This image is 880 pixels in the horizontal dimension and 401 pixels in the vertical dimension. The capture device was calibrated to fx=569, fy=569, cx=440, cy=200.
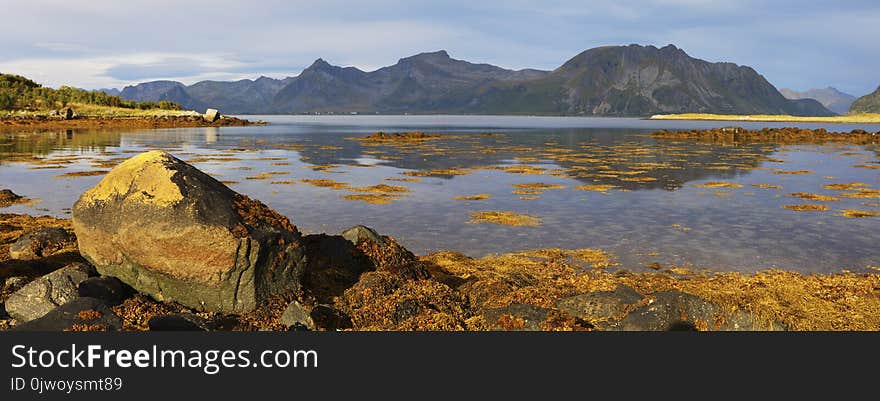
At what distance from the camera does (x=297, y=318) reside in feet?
35.6

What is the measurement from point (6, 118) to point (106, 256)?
14470 cm

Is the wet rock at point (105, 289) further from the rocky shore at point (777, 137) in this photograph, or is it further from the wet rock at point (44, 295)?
the rocky shore at point (777, 137)

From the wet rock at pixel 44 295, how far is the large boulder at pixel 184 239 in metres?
0.65

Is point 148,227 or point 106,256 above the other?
point 148,227

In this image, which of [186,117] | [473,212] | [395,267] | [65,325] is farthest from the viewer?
[186,117]

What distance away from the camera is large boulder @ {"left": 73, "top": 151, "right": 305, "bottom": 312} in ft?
37.3

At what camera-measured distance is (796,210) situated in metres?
25.7

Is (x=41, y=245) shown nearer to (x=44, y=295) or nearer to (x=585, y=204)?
(x=44, y=295)

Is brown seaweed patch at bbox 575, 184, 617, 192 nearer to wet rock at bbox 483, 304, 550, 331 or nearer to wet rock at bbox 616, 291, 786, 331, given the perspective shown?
wet rock at bbox 616, 291, 786, 331

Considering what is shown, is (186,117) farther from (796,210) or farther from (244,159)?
(796,210)

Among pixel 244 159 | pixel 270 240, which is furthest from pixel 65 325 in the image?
pixel 244 159

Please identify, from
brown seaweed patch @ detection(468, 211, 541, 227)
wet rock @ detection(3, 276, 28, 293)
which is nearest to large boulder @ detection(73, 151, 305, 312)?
wet rock @ detection(3, 276, 28, 293)

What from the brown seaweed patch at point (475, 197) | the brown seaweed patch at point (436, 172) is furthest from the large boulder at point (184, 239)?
the brown seaweed patch at point (436, 172)

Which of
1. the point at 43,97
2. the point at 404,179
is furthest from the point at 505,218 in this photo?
the point at 43,97
